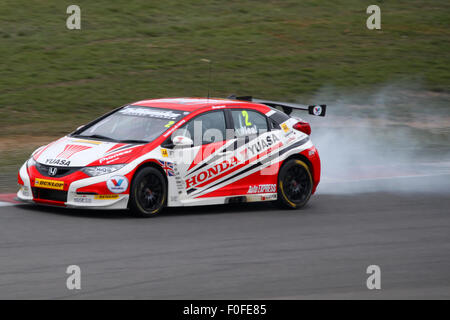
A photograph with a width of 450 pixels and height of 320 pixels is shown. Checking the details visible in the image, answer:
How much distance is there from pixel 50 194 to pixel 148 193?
1.18 m

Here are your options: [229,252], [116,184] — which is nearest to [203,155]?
[116,184]

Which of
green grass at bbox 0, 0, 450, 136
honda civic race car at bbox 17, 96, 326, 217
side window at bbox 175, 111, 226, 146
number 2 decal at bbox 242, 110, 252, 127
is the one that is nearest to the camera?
honda civic race car at bbox 17, 96, 326, 217

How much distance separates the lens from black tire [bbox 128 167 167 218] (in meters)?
10.8

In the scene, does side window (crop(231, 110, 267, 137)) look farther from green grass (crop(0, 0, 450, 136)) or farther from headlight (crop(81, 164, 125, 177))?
green grass (crop(0, 0, 450, 136))

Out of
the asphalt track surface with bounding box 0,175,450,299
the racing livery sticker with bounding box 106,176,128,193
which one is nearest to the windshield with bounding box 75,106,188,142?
the racing livery sticker with bounding box 106,176,128,193

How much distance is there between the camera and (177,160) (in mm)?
11219

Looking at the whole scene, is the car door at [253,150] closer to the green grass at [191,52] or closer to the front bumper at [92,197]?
the front bumper at [92,197]

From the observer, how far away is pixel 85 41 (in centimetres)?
2530

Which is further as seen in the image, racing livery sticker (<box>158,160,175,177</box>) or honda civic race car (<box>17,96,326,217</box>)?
racing livery sticker (<box>158,160,175,177</box>)

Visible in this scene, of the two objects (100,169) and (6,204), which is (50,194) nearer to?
(100,169)

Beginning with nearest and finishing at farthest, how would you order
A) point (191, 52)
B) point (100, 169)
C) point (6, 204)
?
point (100, 169) < point (6, 204) < point (191, 52)

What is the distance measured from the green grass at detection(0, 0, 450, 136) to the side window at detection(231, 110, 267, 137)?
7448 millimetres

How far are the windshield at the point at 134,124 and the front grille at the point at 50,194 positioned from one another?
42.4 inches
